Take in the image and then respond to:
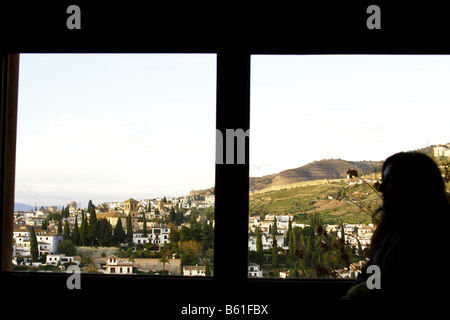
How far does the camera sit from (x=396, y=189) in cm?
165

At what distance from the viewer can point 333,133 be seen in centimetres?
240

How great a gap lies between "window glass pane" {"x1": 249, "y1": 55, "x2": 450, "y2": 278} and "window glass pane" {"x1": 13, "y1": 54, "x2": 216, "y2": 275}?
36 cm

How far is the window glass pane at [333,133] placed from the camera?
238cm

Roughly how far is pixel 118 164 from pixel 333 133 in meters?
1.34

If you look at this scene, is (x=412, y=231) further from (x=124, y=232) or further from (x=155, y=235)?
(x=124, y=232)

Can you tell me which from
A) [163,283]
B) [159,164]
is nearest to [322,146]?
[159,164]

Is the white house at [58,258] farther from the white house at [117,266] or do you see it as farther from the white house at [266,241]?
the white house at [266,241]

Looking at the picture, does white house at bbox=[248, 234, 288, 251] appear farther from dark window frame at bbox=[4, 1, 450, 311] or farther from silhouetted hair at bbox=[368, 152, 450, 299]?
silhouetted hair at bbox=[368, 152, 450, 299]

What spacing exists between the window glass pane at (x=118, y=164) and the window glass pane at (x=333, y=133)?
0.36 meters

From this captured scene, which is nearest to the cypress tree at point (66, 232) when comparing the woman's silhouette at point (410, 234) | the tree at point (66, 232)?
the tree at point (66, 232)

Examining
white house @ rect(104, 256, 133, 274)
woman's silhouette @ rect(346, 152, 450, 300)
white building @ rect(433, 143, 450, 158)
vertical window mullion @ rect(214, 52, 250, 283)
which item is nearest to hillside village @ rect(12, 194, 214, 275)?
Result: white house @ rect(104, 256, 133, 274)

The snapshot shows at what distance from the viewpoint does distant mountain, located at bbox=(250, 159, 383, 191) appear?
94.7 inches
